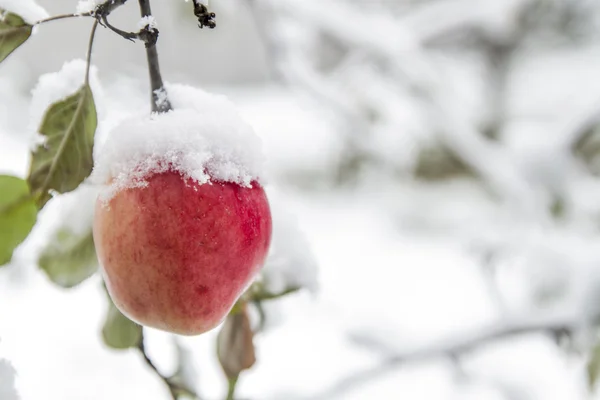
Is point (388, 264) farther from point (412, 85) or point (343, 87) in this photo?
point (412, 85)

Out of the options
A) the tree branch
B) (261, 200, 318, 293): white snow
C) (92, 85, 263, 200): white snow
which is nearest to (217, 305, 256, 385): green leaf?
(261, 200, 318, 293): white snow

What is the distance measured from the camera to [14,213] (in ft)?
1.03

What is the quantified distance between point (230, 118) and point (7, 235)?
0.15 metres

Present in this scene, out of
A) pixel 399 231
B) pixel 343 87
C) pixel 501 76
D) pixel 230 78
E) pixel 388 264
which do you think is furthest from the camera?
pixel 230 78

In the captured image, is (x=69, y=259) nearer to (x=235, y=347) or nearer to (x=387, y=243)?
(x=235, y=347)

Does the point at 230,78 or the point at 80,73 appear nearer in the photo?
the point at 80,73

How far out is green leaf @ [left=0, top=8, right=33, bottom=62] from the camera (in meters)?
0.31

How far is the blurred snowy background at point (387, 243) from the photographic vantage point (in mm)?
1107

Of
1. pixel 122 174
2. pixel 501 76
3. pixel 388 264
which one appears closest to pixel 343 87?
pixel 388 264

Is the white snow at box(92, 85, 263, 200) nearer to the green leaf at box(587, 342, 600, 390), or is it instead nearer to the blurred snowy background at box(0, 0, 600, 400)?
the blurred snowy background at box(0, 0, 600, 400)

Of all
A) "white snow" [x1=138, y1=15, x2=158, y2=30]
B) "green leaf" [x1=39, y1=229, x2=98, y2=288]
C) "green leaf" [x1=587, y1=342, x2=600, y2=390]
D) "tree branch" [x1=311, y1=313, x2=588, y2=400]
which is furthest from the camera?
"tree branch" [x1=311, y1=313, x2=588, y2=400]

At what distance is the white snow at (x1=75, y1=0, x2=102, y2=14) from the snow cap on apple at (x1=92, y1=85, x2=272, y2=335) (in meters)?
0.07

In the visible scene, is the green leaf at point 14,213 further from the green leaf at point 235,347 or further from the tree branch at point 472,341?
the tree branch at point 472,341

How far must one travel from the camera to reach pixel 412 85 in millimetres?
1668
